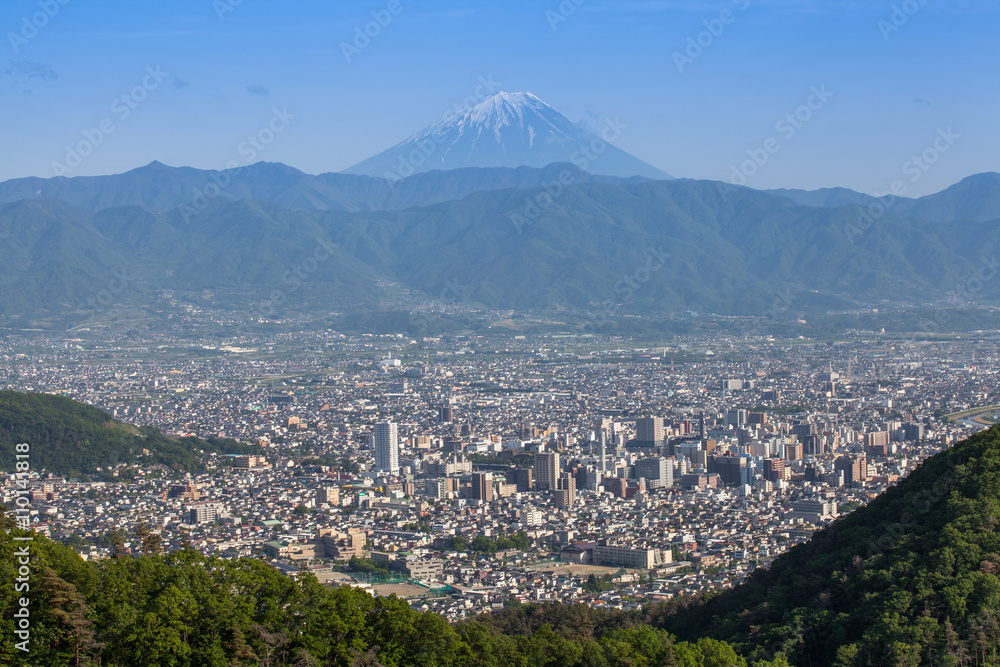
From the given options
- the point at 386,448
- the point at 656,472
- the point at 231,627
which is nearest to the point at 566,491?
the point at 656,472

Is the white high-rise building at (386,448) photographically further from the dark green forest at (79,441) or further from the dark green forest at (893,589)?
the dark green forest at (893,589)

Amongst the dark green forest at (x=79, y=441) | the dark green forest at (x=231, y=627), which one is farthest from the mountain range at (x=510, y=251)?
the dark green forest at (x=231, y=627)

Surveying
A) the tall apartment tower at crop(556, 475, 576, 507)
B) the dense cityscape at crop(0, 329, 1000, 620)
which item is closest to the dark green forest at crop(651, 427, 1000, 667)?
the dense cityscape at crop(0, 329, 1000, 620)

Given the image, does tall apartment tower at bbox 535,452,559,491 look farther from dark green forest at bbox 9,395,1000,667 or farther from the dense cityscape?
dark green forest at bbox 9,395,1000,667

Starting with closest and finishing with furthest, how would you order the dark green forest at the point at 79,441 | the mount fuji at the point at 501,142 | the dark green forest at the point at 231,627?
the dark green forest at the point at 231,627 → the dark green forest at the point at 79,441 → the mount fuji at the point at 501,142

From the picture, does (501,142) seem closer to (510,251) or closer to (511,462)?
(510,251)

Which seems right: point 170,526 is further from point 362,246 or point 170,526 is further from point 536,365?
point 362,246
